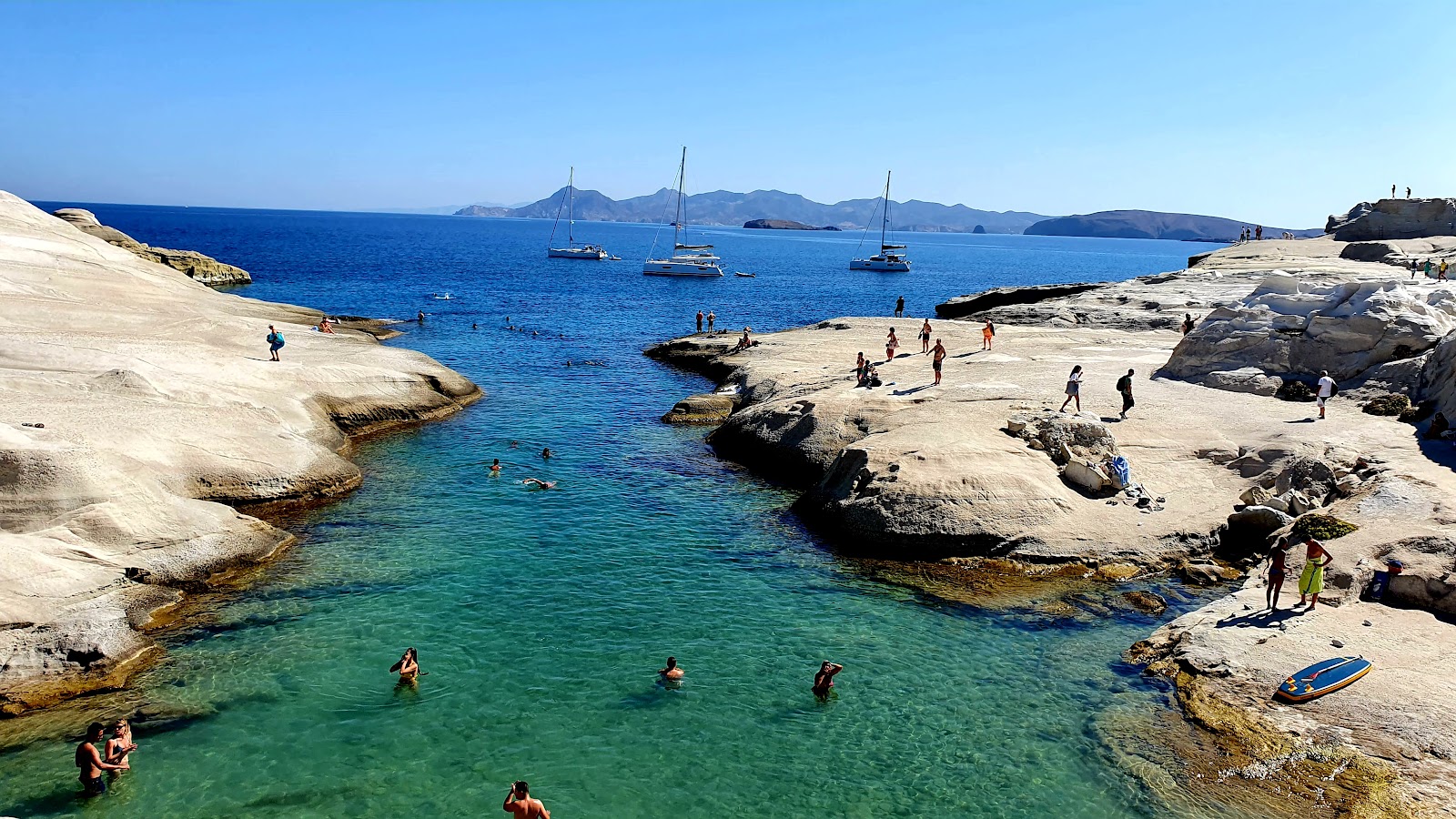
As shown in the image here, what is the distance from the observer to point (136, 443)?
26.4 meters

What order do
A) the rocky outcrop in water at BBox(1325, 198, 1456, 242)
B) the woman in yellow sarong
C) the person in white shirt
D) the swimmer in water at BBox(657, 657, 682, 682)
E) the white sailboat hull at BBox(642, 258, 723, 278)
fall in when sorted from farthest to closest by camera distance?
the white sailboat hull at BBox(642, 258, 723, 278), the rocky outcrop in water at BBox(1325, 198, 1456, 242), the person in white shirt, the woman in yellow sarong, the swimmer in water at BBox(657, 657, 682, 682)

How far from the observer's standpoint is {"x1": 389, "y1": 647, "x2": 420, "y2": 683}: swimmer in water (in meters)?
18.7

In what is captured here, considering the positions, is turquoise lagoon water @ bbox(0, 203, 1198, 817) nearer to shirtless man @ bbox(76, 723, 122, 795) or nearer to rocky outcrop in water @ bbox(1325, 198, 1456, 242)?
shirtless man @ bbox(76, 723, 122, 795)

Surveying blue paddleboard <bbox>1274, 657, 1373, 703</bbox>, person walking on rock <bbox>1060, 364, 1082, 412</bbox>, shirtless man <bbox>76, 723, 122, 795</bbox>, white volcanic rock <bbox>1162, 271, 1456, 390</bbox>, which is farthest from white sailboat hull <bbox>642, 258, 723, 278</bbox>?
shirtless man <bbox>76, 723, 122, 795</bbox>

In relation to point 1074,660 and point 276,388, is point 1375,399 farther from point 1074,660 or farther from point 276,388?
point 276,388

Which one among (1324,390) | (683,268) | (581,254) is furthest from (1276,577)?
(581,254)

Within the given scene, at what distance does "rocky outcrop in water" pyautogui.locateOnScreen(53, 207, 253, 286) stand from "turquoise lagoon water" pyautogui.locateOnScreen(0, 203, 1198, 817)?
2373 inches

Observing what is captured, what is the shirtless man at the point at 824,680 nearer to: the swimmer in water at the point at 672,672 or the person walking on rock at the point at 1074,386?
the swimmer in water at the point at 672,672

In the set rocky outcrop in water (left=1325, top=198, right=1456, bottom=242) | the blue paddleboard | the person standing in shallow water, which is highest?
rocky outcrop in water (left=1325, top=198, right=1456, bottom=242)

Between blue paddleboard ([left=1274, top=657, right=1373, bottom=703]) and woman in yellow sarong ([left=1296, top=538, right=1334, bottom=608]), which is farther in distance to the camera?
woman in yellow sarong ([left=1296, top=538, right=1334, bottom=608])

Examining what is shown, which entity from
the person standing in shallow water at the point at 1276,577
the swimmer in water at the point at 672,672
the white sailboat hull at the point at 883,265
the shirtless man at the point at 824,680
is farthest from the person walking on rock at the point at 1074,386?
the white sailboat hull at the point at 883,265

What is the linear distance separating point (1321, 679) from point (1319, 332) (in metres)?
22.9

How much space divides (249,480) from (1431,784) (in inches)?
1137

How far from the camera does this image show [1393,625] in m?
19.2
